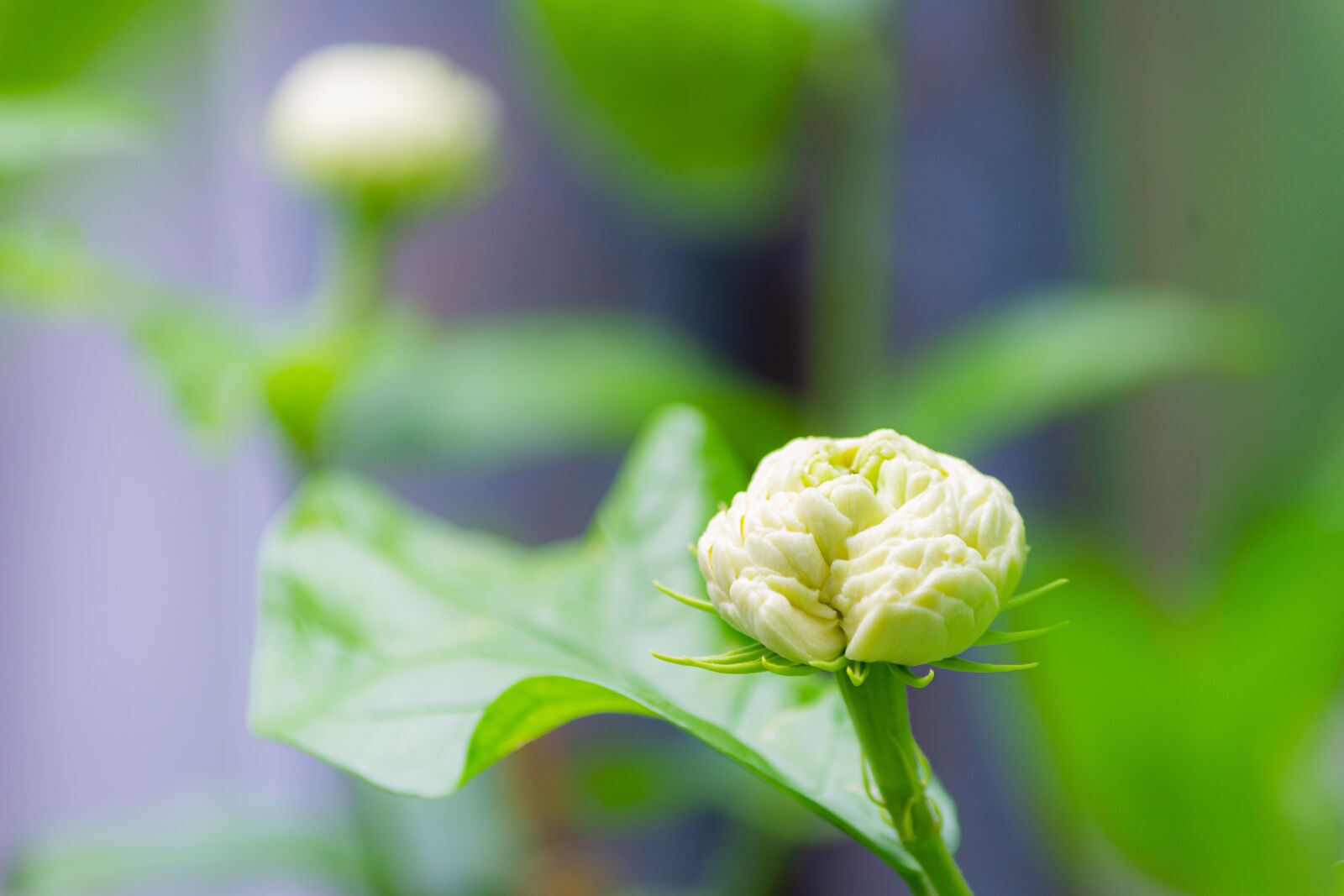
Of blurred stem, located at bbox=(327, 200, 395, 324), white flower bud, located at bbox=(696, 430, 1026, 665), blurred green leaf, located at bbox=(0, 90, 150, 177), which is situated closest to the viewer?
white flower bud, located at bbox=(696, 430, 1026, 665)

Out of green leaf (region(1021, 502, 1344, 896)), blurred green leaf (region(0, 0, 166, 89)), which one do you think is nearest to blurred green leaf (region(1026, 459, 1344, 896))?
green leaf (region(1021, 502, 1344, 896))

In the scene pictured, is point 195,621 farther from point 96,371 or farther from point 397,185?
point 397,185

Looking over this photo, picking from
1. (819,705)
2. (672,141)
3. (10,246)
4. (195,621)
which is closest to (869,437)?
(819,705)

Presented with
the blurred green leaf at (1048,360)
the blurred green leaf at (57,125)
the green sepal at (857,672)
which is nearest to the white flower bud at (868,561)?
the green sepal at (857,672)

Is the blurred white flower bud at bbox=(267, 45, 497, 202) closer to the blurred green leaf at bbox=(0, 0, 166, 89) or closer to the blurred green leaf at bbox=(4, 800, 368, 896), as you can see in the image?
the blurred green leaf at bbox=(0, 0, 166, 89)

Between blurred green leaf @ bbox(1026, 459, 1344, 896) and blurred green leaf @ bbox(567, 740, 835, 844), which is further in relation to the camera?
blurred green leaf @ bbox(567, 740, 835, 844)

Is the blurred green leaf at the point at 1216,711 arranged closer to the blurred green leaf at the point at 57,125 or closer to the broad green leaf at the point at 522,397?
the broad green leaf at the point at 522,397

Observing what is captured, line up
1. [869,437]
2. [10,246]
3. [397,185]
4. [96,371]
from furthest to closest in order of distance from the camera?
1. [96,371]
2. [397,185]
3. [10,246]
4. [869,437]
